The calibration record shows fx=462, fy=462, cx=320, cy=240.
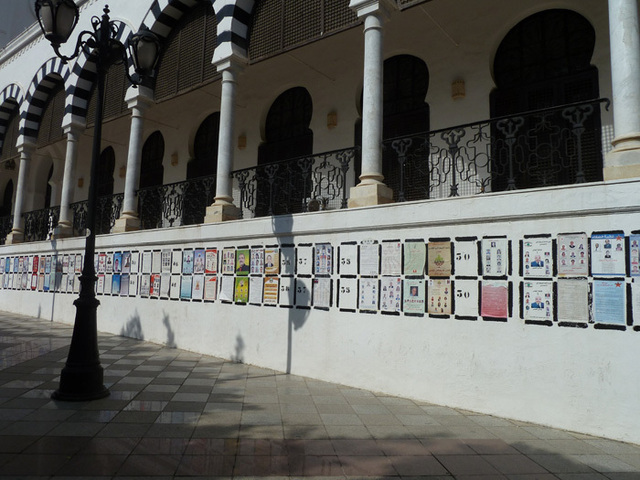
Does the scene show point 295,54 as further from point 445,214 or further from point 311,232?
point 445,214

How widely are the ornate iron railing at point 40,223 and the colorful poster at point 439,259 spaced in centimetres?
1234

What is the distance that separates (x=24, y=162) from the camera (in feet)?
49.7

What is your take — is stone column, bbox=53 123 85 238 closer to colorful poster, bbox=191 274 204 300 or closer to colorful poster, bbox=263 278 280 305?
colorful poster, bbox=191 274 204 300

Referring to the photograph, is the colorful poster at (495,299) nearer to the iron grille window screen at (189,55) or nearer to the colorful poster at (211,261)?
the colorful poster at (211,261)

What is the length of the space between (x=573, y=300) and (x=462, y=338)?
135 centimetres

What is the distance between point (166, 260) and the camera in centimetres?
963

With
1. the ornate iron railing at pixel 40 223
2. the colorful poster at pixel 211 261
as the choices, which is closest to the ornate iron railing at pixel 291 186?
the colorful poster at pixel 211 261

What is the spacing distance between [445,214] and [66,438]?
4.89 m

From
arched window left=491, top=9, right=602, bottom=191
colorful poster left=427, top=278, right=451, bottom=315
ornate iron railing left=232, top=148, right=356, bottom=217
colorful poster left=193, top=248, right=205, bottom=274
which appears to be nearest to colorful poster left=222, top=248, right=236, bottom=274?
colorful poster left=193, top=248, right=205, bottom=274

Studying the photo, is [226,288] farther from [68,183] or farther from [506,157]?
[68,183]

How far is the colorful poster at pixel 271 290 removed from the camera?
25.5ft

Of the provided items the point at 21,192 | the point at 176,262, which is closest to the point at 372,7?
the point at 176,262

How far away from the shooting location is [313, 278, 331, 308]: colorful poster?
7.08m

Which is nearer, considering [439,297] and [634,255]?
[634,255]
